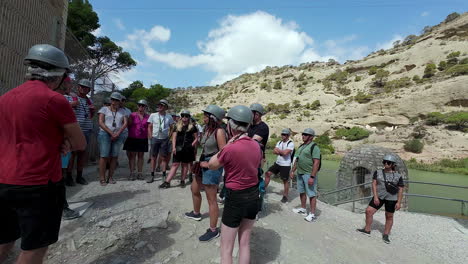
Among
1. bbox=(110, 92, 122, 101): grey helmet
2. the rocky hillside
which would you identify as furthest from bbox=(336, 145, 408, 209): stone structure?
the rocky hillside

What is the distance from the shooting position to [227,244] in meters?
2.31

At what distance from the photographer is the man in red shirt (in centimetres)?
160

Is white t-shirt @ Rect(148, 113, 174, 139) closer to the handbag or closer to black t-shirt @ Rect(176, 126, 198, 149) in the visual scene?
black t-shirt @ Rect(176, 126, 198, 149)

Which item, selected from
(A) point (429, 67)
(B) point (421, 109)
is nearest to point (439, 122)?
(B) point (421, 109)

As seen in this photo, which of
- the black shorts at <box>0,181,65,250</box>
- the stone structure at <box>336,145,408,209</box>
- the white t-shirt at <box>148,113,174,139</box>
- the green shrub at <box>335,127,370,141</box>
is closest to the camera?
the black shorts at <box>0,181,65,250</box>

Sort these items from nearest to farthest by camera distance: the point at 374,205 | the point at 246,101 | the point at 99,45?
the point at 374,205
the point at 99,45
the point at 246,101

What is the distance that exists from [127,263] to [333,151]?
2703 cm

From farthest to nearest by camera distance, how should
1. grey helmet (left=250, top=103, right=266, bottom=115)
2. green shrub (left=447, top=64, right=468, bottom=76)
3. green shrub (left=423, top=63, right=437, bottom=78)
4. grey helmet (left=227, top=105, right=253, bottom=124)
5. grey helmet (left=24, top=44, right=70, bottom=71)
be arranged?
1. green shrub (left=423, top=63, right=437, bottom=78)
2. green shrub (left=447, top=64, right=468, bottom=76)
3. grey helmet (left=250, top=103, right=266, bottom=115)
4. grey helmet (left=227, top=105, right=253, bottom=124)
5. grey helmet (left=24, top=44, right=70, bottom=71)

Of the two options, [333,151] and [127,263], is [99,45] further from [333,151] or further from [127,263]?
[127,263]

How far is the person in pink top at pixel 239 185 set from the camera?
2312 millimetres

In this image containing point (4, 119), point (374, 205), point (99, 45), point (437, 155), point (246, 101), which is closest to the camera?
point (4, 119)

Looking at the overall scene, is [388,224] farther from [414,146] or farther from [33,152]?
[414,146]

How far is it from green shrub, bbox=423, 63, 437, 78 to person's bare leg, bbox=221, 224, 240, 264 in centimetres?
4276

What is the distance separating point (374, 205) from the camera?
491cm
